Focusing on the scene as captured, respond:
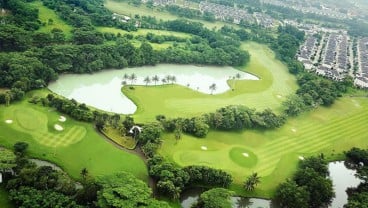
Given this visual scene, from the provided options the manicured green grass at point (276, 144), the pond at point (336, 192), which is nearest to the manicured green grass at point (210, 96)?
the manicured green grass at point (276, 144)

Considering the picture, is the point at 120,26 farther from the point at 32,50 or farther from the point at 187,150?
the point at 187,150

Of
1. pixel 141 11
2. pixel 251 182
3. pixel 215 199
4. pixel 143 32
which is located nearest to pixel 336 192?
pixel 251 182

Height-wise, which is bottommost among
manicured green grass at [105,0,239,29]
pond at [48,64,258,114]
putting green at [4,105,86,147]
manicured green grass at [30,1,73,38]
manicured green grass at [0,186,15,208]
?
manicured green grass at [0,186,15,208]

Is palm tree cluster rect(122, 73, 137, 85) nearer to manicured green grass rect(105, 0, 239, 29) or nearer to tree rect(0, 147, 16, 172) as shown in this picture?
tree rect(0, 147, 16, 172)

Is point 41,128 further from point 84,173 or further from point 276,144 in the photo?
point 276,144

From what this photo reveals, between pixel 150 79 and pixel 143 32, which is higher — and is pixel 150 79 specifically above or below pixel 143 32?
below

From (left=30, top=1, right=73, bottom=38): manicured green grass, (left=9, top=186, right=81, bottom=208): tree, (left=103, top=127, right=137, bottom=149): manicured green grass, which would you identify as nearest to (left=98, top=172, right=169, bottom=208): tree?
(left=9, top=186, right=81, bottom=208): tree

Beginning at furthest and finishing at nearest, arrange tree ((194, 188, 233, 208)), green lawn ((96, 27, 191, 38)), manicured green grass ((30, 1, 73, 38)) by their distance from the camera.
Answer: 1. green lawn ((96, 27, 191, 38))
2. manicured green grass ((30, 1, 73, 38))
3. tree ((194, 188, 233, 208))

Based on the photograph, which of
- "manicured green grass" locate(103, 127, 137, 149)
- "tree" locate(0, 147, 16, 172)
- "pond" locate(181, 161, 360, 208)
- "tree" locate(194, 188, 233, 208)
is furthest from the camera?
"manicured green grass" locate(103, 127, 137, 149)
